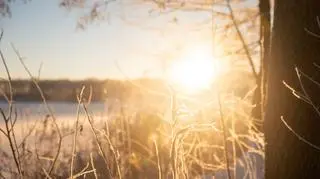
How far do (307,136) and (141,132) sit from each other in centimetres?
853

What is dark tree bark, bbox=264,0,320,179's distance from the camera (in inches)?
121

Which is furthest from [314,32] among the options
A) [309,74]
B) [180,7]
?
[180,7]

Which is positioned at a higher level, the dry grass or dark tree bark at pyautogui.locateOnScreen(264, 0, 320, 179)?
dark tree bark at pyautogui.locateOnScreen(264, 0, 320, 179)

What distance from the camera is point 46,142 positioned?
874 centimetres

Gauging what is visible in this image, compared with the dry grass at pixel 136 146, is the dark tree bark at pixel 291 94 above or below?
above

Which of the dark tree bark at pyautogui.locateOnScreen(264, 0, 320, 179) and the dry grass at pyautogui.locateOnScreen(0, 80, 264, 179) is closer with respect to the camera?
the dark tree bark at pyautogui.locateOnScreen(264, 0, 320, 179)

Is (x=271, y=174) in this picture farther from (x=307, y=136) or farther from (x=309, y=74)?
(x=309, y=74)

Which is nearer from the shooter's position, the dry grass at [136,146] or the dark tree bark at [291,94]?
the dark tree bark at [291,94]

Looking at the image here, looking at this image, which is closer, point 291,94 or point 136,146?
point 291,94

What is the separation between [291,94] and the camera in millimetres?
3129

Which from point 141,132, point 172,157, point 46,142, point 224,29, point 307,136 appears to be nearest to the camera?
point 172,157

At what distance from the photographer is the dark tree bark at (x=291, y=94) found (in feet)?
10.1

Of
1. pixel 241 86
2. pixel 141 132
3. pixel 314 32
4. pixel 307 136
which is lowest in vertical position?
pixel 141 132

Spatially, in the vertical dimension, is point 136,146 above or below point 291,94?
below
